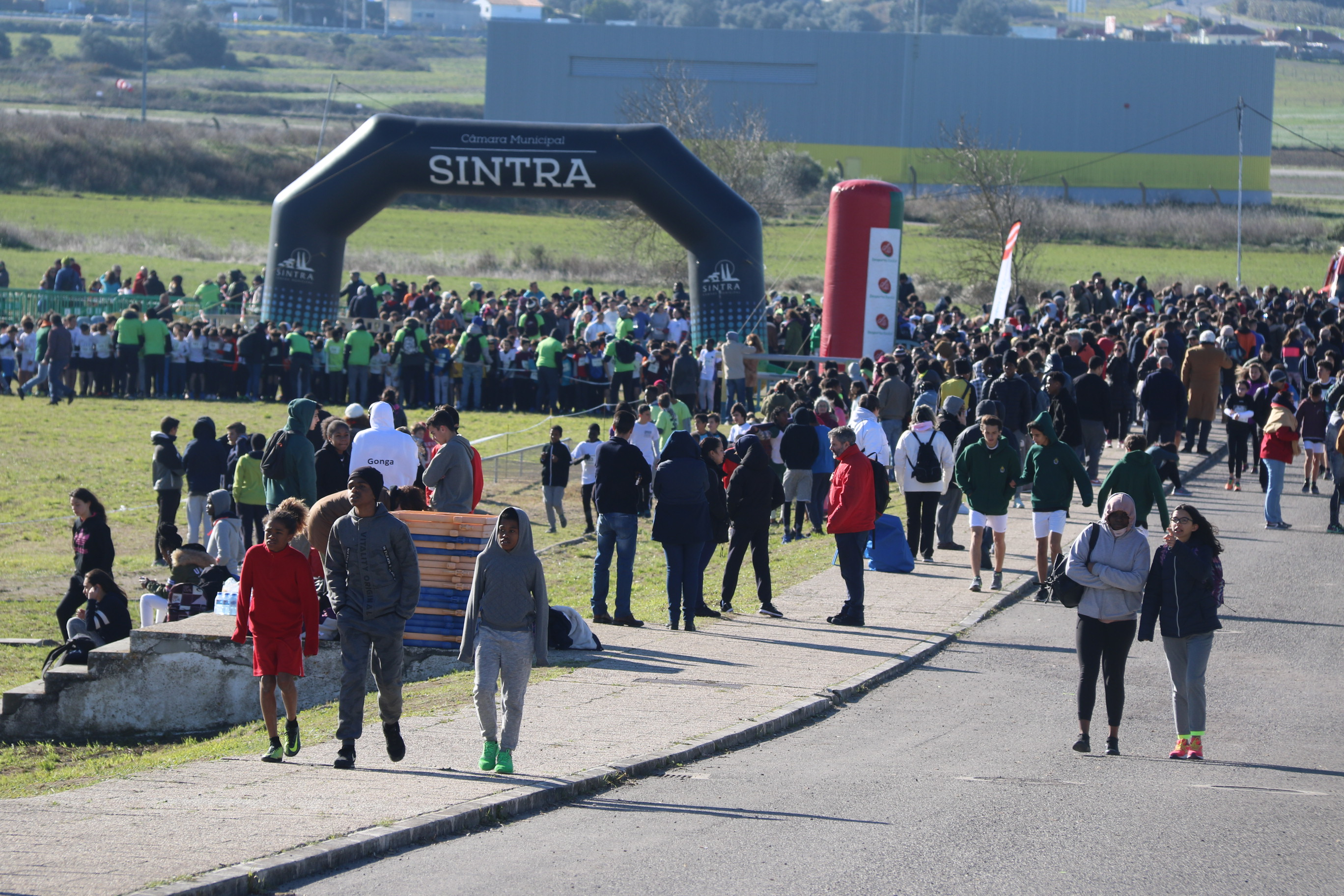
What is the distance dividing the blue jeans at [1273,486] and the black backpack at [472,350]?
46.0ft

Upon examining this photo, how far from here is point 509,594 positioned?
830cm

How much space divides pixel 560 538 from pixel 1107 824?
36.6 feet

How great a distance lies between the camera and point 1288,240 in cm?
6350

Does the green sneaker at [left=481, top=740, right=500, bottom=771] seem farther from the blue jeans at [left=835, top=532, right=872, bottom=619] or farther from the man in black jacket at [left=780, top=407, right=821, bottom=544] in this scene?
the man in black jacket at [left=780, top=407, right=821, bottom=544]

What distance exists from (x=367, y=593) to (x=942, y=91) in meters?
75.3

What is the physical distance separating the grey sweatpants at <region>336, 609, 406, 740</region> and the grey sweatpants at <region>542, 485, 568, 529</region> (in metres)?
9.63

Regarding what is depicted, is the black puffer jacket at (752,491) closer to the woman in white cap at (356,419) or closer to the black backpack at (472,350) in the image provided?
the woman in white cap at (356,419)

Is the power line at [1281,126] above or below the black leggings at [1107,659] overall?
above

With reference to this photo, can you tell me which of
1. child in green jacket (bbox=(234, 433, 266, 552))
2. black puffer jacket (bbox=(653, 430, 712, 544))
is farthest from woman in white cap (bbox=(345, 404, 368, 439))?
black puffer jacket (bbox=(653, 430, 712, 544))

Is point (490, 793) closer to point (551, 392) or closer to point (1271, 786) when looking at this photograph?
point (1271, 786)

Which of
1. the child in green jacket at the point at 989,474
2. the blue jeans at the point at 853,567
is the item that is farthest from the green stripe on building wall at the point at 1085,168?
the blue jeans at the point at 853,567

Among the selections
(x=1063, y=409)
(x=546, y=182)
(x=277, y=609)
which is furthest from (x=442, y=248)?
(x=277, y=609)

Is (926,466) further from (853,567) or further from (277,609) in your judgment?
(277,609)

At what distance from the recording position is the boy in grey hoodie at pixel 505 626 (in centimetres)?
825
